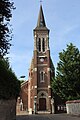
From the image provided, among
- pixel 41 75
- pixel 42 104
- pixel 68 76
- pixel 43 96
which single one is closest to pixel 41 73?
pixel 41 75

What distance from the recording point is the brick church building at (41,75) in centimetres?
6881

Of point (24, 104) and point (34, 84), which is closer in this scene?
point (34, 84)

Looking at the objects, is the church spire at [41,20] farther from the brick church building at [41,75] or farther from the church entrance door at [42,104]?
the church entrance door at [42,104]

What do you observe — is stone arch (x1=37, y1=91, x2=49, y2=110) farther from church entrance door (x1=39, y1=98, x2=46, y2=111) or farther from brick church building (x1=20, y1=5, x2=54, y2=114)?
church entrance door (x1=39, y1=98, x2=46, y2=111)

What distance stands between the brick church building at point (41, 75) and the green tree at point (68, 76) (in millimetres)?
13852

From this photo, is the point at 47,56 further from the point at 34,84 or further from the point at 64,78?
the point at 64,78

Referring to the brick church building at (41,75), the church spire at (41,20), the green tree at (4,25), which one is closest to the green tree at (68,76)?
the brick church building at (41,75)

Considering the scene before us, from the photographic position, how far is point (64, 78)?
54.5 m

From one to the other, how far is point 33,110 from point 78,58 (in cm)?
1944

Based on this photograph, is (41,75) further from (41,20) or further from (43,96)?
(41,20)

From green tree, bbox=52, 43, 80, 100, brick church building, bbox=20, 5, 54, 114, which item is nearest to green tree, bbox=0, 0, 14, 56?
green tree, bbox=52, 43, 80, 100

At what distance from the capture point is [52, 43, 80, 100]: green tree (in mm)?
54250

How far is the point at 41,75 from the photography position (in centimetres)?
7081

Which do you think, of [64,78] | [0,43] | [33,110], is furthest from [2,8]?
[33,110]
